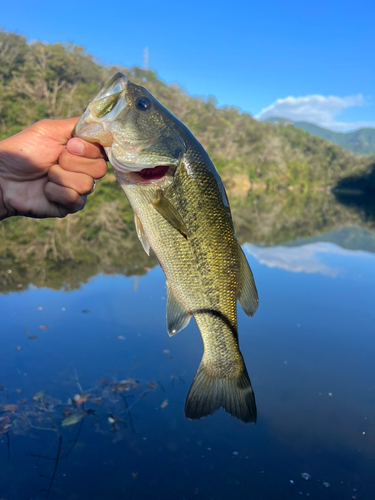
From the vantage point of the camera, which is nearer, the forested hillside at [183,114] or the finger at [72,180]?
the finger at [72,180]

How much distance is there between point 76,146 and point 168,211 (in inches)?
29.6

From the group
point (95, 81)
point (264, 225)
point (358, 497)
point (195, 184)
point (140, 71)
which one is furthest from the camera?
point (140, 71)

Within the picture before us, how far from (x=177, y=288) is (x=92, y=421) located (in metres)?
2.44

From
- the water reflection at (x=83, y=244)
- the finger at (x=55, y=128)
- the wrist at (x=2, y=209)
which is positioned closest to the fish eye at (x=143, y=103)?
the finger at (x=55, y=128)

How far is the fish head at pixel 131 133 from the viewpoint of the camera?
2129 millimetres

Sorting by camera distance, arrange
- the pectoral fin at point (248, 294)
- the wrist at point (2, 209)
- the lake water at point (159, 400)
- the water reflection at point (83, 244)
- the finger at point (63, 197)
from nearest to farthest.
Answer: the pectoral fin at point (248, 294)
the finger at point (63, 197)
the wrist at point (2, 209)
the lake water at point (159, 400)
the water reflection at point (83, 244)

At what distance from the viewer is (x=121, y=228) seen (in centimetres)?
1395

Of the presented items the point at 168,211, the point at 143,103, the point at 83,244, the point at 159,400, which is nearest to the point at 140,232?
the point at 168,211

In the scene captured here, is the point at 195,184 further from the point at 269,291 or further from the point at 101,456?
the point at 269,291

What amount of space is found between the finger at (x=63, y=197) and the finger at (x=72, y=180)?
0.11ft

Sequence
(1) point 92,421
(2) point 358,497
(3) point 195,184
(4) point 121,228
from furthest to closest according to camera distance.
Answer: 1. (4) point 121,228
2. (1) point 92,421
3. (2) point 358,497
4. (3) point 195,184

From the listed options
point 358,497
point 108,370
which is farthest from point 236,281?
point 108,370

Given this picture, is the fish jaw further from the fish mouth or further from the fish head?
the fish mouth

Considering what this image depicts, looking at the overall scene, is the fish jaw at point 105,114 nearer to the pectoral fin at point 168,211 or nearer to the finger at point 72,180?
the finger at point 72,180
